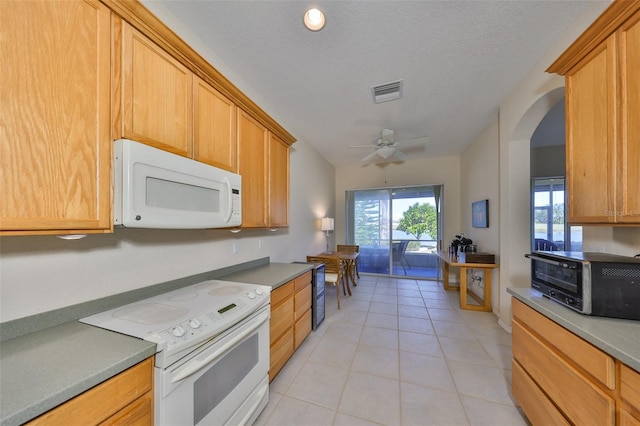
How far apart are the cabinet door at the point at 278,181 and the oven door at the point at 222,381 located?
3.46ft

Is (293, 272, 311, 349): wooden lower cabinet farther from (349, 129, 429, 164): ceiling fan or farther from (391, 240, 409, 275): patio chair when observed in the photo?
(391, 240, 409, 275): patio chair

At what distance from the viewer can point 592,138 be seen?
1.34m

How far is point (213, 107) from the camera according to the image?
5.39 ft

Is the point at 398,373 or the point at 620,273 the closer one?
the point at 620,273

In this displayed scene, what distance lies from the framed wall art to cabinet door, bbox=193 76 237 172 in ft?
12.0

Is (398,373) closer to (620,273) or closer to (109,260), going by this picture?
(620,273)

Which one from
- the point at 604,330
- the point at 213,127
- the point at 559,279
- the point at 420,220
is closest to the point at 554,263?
the point at 559,279

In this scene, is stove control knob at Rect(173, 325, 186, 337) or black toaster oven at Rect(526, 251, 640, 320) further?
black toaster oven at Rect(526, 251, 640, 320)

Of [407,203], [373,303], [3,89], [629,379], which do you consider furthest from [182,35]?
[407,203]

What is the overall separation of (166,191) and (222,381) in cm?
110

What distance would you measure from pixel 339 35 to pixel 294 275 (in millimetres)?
2093

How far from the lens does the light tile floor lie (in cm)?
159

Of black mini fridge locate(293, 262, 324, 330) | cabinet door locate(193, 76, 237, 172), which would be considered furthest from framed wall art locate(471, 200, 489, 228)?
cabinet door locate(193, 76, 237, 172)

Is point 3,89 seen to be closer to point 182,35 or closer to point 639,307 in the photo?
point 182,35
